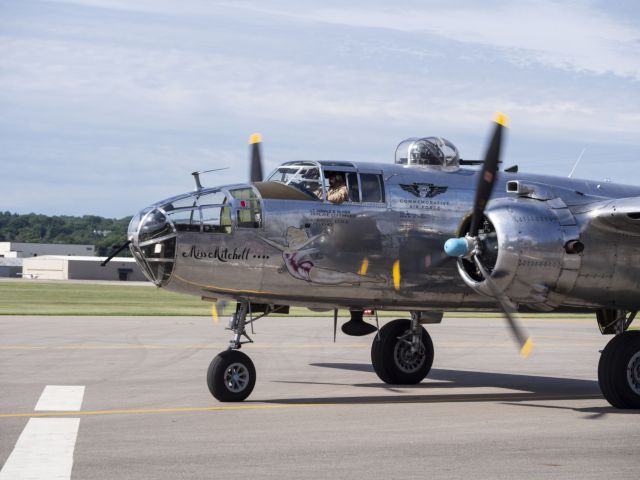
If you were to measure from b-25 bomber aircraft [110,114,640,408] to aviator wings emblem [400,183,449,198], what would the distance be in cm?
3

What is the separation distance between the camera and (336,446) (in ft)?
39.3

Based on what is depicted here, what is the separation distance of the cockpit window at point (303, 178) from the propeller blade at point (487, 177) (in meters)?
2.68

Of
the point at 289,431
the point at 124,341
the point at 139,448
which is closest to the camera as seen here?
the point at 139,448

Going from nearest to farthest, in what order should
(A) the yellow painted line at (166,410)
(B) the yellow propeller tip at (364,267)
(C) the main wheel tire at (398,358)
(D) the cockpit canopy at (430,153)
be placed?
(A) the yellow painted line at (166,410) → (B) the yellow propeller tip at (364,267) → (D) the cockpit canopy at (430,153) → (C) the main wheel tire at (398,358)

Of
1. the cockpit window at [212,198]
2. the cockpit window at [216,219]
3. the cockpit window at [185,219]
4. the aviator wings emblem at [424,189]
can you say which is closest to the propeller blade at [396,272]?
the aviator wings emblem at [424,189]

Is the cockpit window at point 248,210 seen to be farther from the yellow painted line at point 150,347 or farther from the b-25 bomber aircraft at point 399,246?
the yellow painted line at point 150,347

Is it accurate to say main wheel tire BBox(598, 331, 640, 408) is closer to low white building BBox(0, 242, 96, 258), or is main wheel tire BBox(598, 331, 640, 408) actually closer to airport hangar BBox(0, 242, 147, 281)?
airport hangar BBox(0, 242, 147, 281)

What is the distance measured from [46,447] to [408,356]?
379 inches

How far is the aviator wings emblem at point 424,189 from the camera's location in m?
17.2

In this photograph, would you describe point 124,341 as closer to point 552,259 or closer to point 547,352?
point 547,352

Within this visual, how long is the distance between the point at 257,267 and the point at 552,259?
181 inches

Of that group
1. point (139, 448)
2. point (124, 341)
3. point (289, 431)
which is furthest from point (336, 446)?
point (124, 341)

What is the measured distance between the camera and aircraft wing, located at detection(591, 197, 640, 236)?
49.9 feet

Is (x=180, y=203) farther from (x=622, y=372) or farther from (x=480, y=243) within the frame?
(x=622, y=372)
